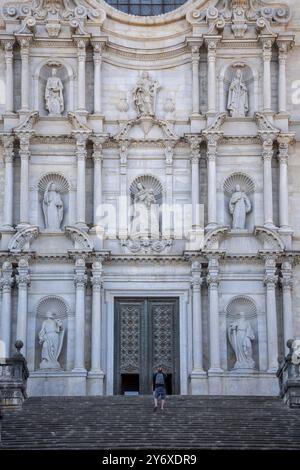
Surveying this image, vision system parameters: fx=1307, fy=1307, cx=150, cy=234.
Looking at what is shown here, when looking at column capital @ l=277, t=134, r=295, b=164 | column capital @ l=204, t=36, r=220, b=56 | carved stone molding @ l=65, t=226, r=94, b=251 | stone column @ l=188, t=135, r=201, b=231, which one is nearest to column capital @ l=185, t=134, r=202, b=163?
stone column @ l=188, t=135, r=201, b=231

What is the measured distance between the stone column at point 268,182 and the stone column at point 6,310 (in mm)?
6626

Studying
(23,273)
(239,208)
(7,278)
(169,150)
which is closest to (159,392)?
(23,273)

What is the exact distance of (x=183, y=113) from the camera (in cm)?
3444

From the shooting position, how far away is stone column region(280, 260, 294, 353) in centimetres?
3259

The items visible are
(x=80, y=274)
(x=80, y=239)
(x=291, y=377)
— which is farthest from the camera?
(x=80, y=239)

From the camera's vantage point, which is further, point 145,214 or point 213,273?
point 145,214

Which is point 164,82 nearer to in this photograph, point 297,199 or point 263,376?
point 297,199

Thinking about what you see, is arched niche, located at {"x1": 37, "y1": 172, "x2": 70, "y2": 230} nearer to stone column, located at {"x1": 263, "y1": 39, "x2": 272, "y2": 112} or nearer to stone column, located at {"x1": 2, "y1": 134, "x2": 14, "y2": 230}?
stone column, located at {"x1": 2, "y1": 134, "x2": 14, "y2": 230}

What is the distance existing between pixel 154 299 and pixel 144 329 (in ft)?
2.65

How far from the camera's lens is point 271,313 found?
107ft

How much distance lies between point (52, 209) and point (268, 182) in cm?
559

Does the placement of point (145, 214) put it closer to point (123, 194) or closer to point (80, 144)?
point (123, 194)

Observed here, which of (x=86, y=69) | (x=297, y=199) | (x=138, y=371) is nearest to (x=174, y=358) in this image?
(x=138, y=371)

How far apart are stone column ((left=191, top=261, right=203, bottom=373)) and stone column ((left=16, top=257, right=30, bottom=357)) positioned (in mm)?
4205
